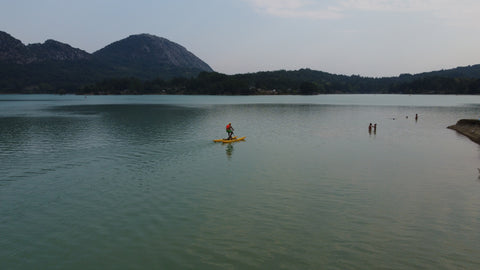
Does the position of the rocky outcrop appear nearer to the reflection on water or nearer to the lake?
the lake

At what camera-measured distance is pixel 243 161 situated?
1394 inches

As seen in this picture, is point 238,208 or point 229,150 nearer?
point 238,208

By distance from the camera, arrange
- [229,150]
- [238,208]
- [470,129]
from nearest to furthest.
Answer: [238,208]
[229,150]
[470,129]

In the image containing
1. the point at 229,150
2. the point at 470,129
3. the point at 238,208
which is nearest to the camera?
the point at 238,208

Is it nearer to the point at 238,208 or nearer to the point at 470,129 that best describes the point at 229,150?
the point at 238,208

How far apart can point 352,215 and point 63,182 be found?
22.4m

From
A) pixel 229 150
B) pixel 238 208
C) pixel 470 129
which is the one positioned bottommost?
pixel 238 208

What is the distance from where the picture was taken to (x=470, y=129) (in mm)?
57062

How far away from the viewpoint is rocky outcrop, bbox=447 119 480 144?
5140 centimetres

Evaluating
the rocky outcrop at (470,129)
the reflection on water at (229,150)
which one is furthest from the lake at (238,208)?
the rocky outcrop at (470,129)

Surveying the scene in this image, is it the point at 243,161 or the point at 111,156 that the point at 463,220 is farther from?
the point at 111,156

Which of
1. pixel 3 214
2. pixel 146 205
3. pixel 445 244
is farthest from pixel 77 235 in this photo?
pixel 445 244

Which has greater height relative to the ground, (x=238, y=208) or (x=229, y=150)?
(x=229, y=150)

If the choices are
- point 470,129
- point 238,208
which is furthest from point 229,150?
point 470,129
